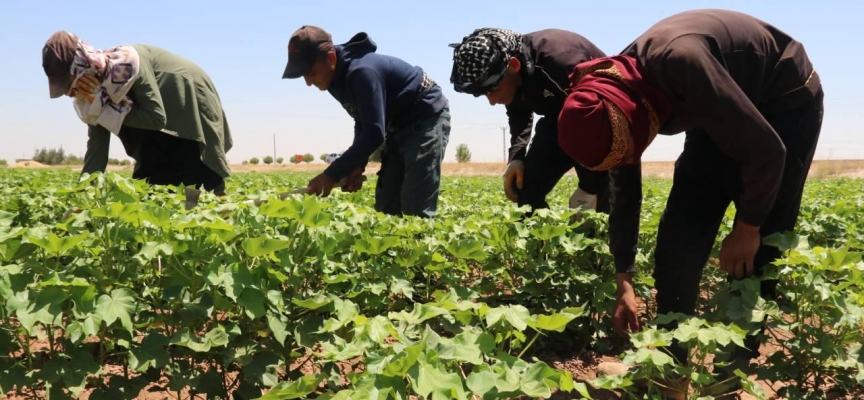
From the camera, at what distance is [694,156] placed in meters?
Result: 2.52

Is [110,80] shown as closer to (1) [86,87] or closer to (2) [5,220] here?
(1) [86,87]

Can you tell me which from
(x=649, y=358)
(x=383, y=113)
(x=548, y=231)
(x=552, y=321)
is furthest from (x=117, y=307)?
(x=383, y=113)

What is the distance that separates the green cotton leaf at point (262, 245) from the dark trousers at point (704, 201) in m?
1.40

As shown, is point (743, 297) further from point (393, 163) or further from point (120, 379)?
point (393, 163)

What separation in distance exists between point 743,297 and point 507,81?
4.66 ft

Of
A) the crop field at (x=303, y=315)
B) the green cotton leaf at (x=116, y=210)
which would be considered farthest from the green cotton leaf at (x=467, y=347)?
the green cotton leaf at (x=116, y=210)

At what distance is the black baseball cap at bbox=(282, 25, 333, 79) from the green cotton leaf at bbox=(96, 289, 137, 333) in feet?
6.89

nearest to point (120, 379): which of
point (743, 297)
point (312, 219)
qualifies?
point (312, 219)

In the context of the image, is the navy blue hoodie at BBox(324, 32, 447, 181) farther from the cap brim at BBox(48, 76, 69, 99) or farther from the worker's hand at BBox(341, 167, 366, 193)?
the cap brim at BBox(48, 76, 69, 99)

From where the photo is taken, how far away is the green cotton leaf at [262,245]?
2020 millimetres

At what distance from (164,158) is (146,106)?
47 cm

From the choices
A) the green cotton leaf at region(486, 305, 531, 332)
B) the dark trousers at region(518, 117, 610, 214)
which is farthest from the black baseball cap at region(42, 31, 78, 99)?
the green cotton leaf at region(486, 305, 531, 332)

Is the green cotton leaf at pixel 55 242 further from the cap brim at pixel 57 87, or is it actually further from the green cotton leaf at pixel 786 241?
the green cotton leaf at pixel 786 241

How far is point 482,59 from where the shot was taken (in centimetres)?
296
